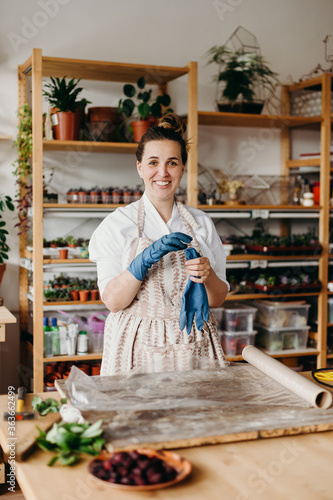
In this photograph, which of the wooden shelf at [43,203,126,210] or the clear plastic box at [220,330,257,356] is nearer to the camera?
the wooden shelf at [43,203,126,210]

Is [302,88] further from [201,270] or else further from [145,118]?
[201,270]

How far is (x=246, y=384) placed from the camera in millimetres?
1717

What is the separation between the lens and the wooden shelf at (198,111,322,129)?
395cm

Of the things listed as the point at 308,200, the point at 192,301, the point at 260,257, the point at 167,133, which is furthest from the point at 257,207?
the point at 192,301

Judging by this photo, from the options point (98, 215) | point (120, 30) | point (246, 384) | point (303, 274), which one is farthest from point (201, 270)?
point (120, 30)

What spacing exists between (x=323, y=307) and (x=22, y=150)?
7.72 feet

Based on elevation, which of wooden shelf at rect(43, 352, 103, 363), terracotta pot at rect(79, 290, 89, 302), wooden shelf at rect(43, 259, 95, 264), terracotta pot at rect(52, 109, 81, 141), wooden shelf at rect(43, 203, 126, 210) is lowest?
wooden shelf at rect(43, 352, 103, 363)

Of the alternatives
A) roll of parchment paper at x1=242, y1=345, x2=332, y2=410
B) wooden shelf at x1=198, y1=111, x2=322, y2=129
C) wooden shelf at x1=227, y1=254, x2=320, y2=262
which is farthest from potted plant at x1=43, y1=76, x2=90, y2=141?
Result: roll of parchment paper at x1=242, y1=345, x2=332, y2=410

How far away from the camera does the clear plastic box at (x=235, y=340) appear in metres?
3.95

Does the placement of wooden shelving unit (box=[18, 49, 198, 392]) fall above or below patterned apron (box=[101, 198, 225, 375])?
above

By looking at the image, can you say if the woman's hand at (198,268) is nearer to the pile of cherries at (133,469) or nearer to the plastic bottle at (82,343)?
the pile of cherries at (133,469)

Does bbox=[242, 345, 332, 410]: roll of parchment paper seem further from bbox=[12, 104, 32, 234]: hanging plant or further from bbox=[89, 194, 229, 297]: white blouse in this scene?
bbox=[12, 104, 32, 234]: hanging plant

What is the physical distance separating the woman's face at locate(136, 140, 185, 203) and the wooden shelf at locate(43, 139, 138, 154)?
1.46 metres

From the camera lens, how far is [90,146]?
3.71 meters
